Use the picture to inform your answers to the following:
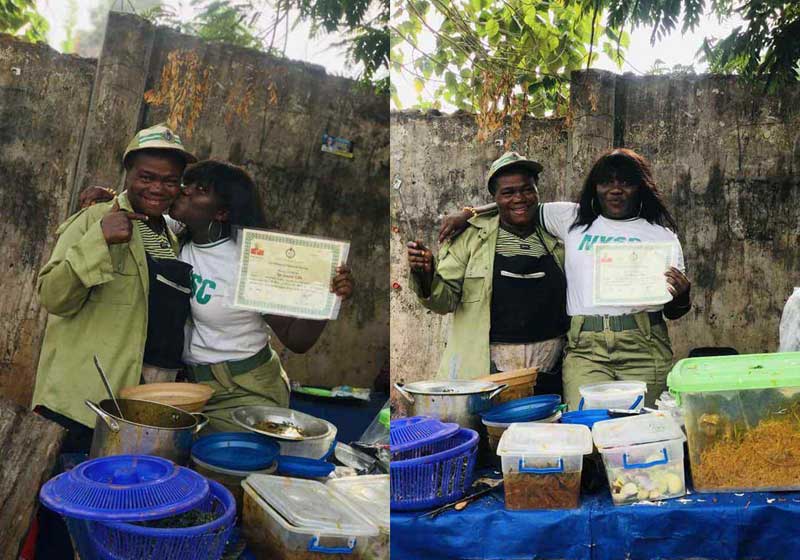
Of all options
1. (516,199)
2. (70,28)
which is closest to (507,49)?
(516,199)

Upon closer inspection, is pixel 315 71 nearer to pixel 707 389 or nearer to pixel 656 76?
pixel 656 76

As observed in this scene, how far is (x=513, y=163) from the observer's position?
2635mm

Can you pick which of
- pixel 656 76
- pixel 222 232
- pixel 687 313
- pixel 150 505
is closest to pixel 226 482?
pixel 150 505

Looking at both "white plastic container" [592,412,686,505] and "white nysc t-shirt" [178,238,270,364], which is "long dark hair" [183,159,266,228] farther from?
"white plastic container" [592,412,686,505]

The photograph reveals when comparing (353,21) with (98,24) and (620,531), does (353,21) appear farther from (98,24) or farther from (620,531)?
(620,531)

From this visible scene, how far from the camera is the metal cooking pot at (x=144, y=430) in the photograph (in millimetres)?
1978

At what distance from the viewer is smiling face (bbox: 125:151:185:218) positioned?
209cm

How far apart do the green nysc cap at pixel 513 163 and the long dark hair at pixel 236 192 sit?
0.90 m

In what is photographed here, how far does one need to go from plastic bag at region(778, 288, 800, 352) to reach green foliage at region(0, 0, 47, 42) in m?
2.62

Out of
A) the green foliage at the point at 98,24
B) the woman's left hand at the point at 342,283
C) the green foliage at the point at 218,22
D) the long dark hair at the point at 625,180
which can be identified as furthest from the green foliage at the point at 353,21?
the long dark hair at the point at 625,180

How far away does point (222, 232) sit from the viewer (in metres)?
2.18

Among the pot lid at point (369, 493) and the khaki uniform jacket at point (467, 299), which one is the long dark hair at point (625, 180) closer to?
the khaki uniform jacket at point (467, 299)

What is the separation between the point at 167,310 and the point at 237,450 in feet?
1.51

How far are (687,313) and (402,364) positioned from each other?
1.06m
